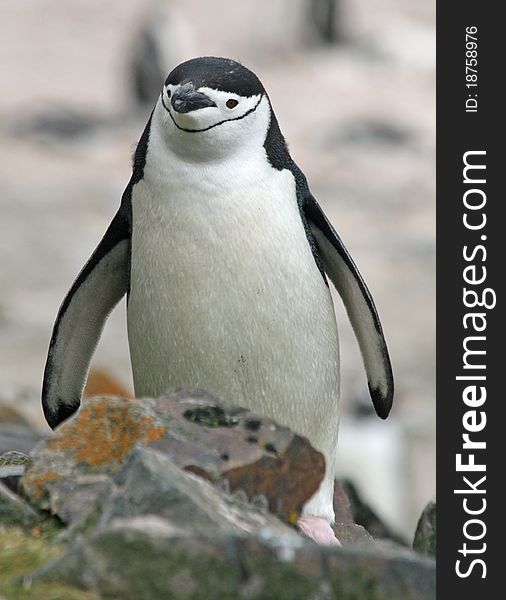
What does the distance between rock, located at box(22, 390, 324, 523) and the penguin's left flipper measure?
134 centimetres

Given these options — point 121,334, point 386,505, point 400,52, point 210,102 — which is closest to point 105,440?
point 210,102

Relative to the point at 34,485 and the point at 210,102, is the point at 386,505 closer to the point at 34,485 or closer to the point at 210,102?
the point at 210,102

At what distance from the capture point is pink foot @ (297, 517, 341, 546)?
3.83 m

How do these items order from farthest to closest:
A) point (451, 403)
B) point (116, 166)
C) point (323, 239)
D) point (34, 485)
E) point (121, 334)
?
point (116, 166), point (121, 334), point (323, 239), point (451, 403), point (34, 485)

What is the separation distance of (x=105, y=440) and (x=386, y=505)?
643 centimetres

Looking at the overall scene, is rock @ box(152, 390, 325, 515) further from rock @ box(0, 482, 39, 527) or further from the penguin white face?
the penguin white face

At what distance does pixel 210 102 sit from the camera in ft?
14.1

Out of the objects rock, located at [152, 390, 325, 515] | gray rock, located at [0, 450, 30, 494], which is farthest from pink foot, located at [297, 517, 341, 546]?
gray rock, located at [0, 450, 30, 494]

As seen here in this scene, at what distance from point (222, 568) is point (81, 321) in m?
2.64

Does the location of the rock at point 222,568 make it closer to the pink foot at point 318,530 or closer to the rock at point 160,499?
the rock at point 160,499

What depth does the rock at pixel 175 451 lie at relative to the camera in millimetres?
3260

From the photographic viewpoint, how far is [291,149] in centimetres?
1909

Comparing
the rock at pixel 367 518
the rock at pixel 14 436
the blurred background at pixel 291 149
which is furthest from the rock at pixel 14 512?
the rock at pixel 367 518

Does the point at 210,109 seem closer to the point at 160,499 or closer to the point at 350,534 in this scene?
the point at 350,534
